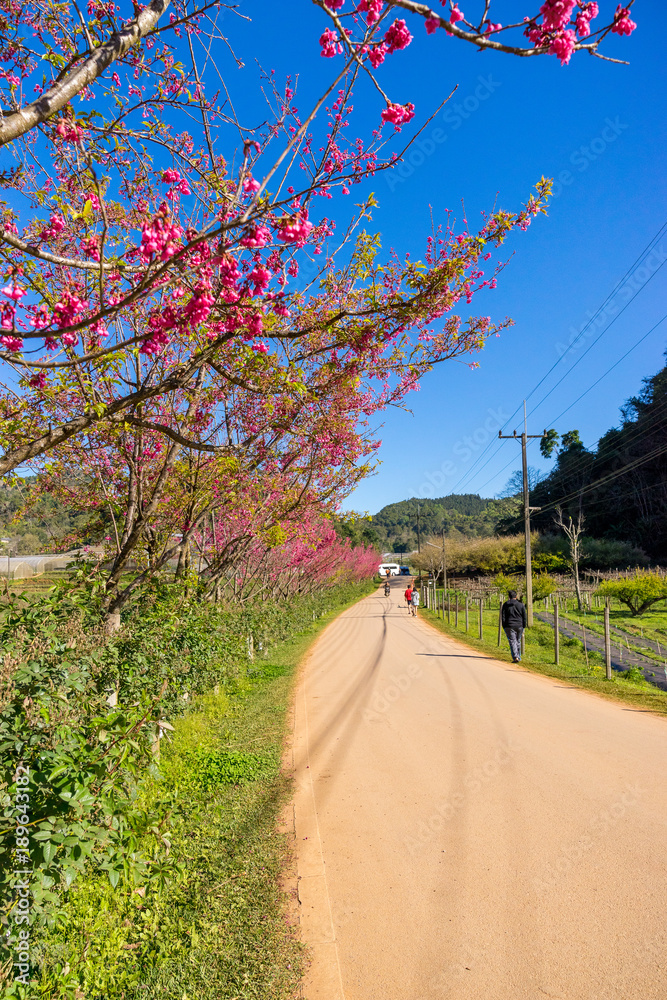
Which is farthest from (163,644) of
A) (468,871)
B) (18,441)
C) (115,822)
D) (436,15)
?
(436,15)

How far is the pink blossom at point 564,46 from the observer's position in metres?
2.32

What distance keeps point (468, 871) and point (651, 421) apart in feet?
185

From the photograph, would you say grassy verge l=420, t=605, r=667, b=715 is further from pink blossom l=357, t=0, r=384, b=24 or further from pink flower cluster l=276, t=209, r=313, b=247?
pink blossom l=357, t=0, r=384, b=24

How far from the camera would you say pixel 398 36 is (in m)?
2.64

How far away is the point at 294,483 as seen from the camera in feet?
29.4

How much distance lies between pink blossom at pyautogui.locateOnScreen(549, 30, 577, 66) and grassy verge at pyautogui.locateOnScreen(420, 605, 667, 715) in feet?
26.6

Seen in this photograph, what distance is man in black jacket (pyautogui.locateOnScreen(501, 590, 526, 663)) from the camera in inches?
489

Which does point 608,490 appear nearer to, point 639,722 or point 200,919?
point 639,722
